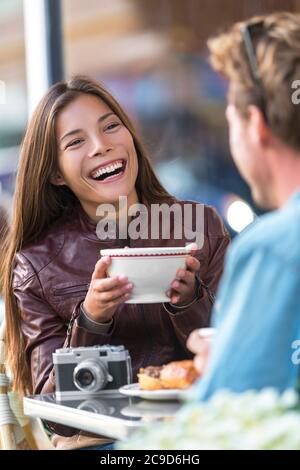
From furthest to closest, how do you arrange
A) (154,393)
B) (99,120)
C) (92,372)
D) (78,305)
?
(99,120)
(78,305)
(92,372)
(154,393)

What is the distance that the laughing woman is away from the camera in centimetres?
222

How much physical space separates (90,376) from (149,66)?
1.57 meters

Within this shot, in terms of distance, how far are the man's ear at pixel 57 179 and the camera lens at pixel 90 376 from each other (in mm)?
601

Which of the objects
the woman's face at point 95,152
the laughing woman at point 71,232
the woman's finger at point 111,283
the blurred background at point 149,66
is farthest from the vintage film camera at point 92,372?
the blurred background at point 149,66

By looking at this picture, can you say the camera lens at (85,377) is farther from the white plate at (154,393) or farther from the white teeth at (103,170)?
the white teeth at (103,170)

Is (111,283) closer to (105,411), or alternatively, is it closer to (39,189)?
(105,411)

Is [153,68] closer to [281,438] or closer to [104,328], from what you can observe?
[104,328]

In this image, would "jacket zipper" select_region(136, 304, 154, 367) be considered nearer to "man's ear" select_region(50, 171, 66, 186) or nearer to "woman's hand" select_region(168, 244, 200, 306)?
"woman's hand" select_region(168, 244, 200, 306)

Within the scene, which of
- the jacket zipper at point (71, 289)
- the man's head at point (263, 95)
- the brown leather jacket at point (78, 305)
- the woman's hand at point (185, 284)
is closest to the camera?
the man's head at point (263, 95)

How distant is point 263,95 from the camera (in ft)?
4.89

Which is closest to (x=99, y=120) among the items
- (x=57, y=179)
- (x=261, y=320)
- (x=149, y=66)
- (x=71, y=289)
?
(x=57, y=179)

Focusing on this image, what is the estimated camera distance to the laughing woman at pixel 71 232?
222cm

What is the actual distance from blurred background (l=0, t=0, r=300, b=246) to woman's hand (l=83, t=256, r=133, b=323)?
3.65 feet

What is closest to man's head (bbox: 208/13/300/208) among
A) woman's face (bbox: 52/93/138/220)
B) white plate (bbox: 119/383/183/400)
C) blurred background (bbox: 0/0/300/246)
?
white plate (bbox: 119/383/183/400)
